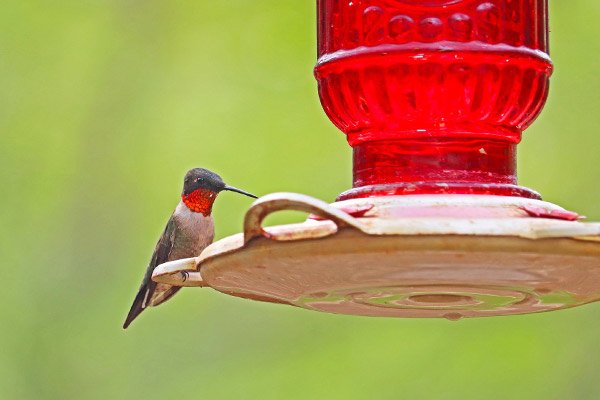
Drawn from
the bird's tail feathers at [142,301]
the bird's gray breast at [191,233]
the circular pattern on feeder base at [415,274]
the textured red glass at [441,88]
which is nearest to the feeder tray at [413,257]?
the circular pattern on feeder base at [415,274]

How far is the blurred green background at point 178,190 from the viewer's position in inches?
390

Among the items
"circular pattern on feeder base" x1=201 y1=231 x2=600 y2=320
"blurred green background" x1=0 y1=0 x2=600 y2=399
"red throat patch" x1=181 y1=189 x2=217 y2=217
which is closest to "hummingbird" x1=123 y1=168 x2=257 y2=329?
"red throat patch" x1=181 y1=189 x2=217 y2=217

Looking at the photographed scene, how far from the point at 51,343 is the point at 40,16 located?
7.00 feet

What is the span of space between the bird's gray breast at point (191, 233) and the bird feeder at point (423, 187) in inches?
97.1

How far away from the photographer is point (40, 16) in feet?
36.4

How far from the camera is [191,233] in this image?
6488mm

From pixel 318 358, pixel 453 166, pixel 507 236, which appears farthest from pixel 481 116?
pixel 318 358

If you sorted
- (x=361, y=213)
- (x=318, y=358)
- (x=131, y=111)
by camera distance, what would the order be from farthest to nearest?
(x=131, y=111)
(x=318, y=358)
(x=361, y=213)

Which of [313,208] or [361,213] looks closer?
[313,208]

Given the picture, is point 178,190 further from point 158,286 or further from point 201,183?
point 201,183

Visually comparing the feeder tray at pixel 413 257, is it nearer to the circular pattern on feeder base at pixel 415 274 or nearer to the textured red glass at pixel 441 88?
the circular pattern on feeder base at pixel 415 274

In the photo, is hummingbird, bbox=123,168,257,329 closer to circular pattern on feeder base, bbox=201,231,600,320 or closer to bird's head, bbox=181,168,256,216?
bird's head, bbox=181,168,256,216

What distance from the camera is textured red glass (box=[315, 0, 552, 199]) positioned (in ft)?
12.4

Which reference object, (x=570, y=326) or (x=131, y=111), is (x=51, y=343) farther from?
(x=570, y=326)
